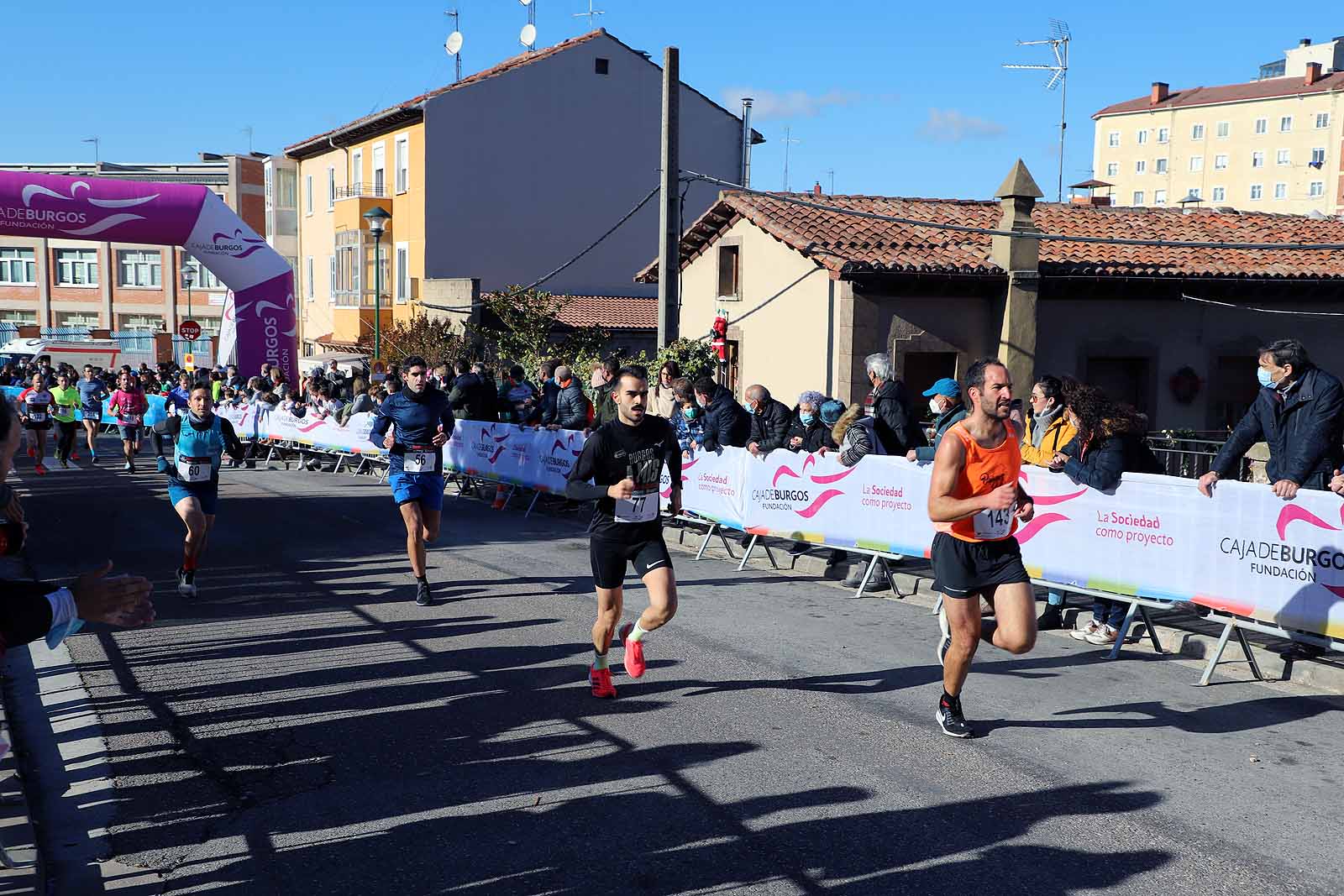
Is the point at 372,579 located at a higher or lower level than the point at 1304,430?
lower

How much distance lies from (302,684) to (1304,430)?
21.4ft

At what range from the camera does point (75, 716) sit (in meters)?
6.77

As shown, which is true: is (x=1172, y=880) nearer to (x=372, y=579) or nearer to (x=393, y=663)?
(x=393, y=663)

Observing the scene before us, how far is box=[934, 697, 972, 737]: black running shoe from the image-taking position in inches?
249

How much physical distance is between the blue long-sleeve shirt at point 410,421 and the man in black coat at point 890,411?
3719 mm

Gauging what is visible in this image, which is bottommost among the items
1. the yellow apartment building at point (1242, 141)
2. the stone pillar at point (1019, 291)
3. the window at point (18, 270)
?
the stone pillar at point (1019, 291)

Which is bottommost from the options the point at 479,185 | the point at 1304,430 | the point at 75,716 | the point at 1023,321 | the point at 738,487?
the point at 75,716

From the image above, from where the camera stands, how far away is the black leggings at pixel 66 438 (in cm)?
2341

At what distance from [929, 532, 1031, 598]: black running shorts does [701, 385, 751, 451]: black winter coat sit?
6.25 metres

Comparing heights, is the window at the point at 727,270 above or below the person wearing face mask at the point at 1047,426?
above

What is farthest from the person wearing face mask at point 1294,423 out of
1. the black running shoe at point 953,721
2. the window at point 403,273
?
the window at point 403,273

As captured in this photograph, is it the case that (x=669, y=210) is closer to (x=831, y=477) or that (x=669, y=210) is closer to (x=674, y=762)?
(x=831, y=477)

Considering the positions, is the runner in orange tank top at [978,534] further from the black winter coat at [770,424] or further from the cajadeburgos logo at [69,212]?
the cajadeburgos logo at [69,212]

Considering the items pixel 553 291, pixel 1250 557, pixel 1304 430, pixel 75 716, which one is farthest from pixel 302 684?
pixel 553 291
